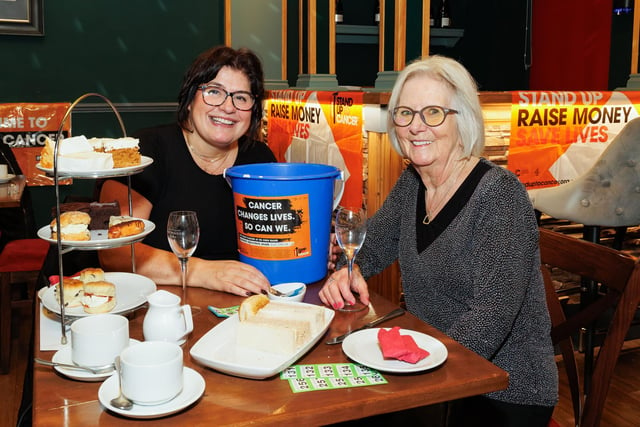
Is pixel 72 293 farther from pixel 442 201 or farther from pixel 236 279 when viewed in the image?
pixel 442 201

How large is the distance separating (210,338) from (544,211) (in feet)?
7.52

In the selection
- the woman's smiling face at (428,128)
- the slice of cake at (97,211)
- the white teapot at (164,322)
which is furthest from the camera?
the woman's smiling face at (428,128)

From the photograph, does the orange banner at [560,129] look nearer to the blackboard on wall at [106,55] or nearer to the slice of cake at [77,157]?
the slice of cake at [77,157]

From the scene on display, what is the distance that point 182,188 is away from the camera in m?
1.91

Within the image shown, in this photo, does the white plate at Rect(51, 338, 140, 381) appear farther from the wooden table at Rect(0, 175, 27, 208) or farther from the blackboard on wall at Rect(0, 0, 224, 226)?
the blackboard on wall at Rect(0, 0, 224, 226)

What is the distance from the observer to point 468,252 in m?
1.52

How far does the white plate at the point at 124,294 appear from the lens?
1.27m

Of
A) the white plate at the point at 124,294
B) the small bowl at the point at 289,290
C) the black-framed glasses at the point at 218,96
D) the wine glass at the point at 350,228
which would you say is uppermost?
the black-framed glasses at the point at 218,96

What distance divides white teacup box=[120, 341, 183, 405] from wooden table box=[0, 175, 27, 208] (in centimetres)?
252

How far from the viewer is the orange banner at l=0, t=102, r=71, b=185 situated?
16.3ft

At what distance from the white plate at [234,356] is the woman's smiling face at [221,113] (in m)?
0.87

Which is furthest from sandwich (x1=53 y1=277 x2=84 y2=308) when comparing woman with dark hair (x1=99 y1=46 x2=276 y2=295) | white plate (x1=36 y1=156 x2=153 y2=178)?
woman with dark hair (x1=99 y1=46 x2=276 y2=295)

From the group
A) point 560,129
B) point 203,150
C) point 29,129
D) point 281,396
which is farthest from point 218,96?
point 29,129

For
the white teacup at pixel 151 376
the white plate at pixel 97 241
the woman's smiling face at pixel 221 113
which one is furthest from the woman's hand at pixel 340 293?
the woman's smiling face at pixel 221 113
